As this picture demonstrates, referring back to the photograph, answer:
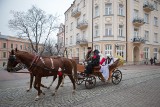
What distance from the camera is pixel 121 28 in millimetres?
31031

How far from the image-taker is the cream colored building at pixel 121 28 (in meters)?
29.9

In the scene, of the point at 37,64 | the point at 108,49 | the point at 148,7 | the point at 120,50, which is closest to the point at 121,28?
the point at 120,50

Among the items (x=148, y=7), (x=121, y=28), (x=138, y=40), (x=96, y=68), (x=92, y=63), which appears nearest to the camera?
(x=92, y=63)

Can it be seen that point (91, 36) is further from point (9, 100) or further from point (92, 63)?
point (9, 100)

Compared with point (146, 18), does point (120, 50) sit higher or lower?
lower

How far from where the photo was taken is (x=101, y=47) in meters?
29.9

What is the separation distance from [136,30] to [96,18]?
859cm

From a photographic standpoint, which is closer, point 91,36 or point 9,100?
point 9,100

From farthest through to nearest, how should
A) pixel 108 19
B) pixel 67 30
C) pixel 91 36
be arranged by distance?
pixel 67 30
pixel 91 36
pixel 108 19

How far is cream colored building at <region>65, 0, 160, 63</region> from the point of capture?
98.2 feet

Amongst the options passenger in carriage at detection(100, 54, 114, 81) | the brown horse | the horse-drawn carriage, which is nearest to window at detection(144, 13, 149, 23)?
the horse-drawn carriage

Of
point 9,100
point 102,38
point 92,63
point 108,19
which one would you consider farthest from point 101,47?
point 9,100

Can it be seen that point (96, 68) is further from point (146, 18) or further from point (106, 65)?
point (146, 18)

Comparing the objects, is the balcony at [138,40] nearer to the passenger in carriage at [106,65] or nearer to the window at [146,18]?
the window at [146,18]
